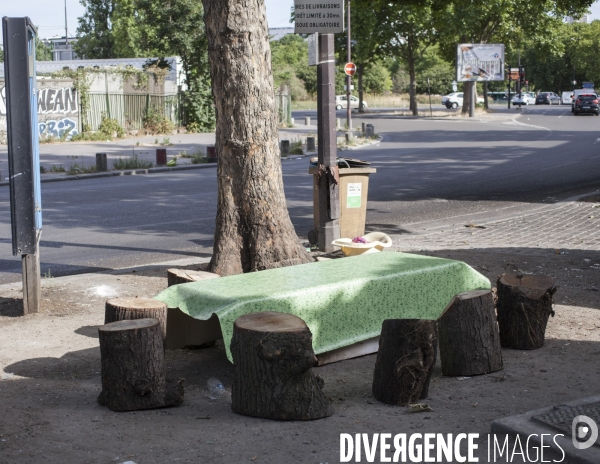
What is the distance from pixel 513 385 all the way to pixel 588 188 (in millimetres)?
12378

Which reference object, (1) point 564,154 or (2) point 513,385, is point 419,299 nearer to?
(2) point 513,385

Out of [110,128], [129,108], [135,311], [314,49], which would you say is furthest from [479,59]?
[135,311]

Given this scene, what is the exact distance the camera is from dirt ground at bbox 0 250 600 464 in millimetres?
4098

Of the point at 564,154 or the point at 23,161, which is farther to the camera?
the point at 564,154

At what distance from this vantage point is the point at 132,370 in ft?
15.5

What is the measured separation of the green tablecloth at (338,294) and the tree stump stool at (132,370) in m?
0.51

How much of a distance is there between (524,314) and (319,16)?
173 inches

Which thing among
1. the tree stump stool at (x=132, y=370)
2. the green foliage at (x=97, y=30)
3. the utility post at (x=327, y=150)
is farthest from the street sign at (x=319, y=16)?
the green foliage at (x=97, y=30)

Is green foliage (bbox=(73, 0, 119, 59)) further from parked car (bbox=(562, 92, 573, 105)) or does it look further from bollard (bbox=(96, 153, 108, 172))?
bollard (bbox=(96, 153, 108, 172))

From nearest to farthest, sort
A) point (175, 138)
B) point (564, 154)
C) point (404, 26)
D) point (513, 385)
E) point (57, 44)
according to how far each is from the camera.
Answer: point (513, 385)
point (564, 154)
point (175, 138)
point (404, 26)
point (57, 44)

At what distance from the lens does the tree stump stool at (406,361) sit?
188 inches

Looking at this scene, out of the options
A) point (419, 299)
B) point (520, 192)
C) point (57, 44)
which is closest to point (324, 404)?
point (419, 299)

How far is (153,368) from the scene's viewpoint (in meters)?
4.78

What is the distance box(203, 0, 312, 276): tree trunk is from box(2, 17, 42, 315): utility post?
5.18 feet
